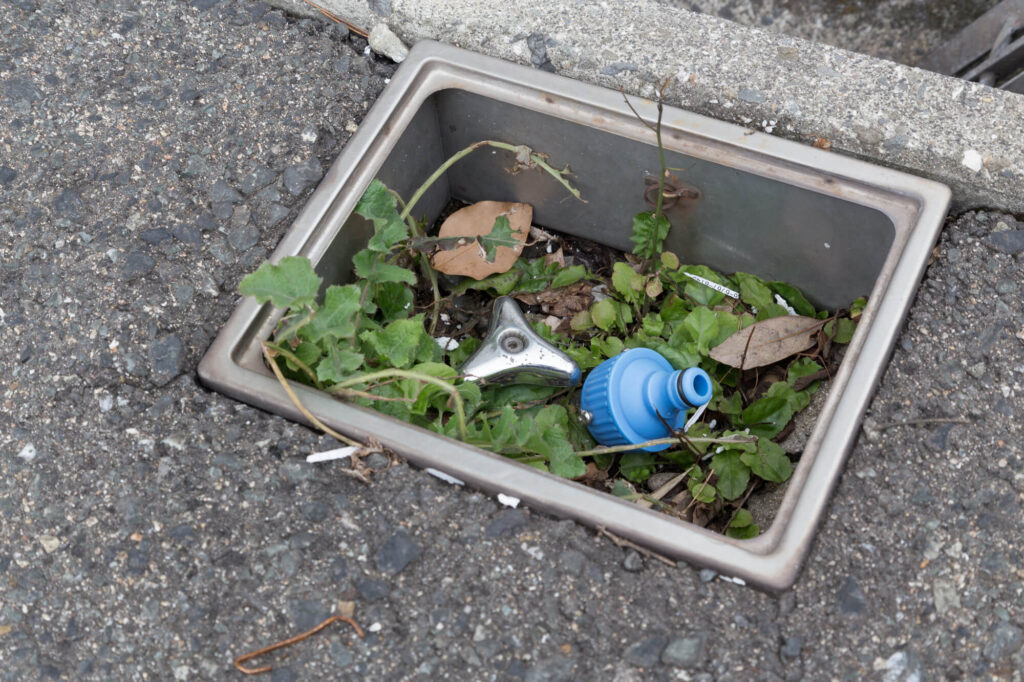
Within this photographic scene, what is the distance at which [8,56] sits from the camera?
4.68 ft

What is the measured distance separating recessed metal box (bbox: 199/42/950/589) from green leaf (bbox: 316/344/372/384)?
1.6 inches

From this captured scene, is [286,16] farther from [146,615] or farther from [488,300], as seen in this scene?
[146,615]

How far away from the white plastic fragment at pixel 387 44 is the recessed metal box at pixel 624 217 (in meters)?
0.06

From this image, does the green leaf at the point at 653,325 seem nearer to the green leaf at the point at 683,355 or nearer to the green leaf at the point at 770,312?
the green leaf at the point at 683,355

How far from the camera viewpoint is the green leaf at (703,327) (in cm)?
138

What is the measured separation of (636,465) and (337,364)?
0.48 meters

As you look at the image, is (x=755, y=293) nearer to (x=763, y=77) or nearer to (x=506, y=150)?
(x=763, y=77)

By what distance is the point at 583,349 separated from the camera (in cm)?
145

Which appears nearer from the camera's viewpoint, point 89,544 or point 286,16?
point 89,544

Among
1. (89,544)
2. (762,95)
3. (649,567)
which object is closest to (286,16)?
(762,95)

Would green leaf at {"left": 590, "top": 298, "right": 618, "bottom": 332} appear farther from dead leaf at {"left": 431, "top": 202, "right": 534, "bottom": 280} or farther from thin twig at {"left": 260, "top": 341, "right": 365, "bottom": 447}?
thin twig at {"left": 260, "top": 341, "right": 365, "bottom": 447}

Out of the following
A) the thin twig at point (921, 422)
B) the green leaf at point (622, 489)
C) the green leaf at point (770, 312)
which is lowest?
the green leaf at point (622, 489)

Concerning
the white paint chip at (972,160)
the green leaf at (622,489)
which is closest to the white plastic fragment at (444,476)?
the green leaf at (622,489)

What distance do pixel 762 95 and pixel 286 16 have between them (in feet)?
2.61
